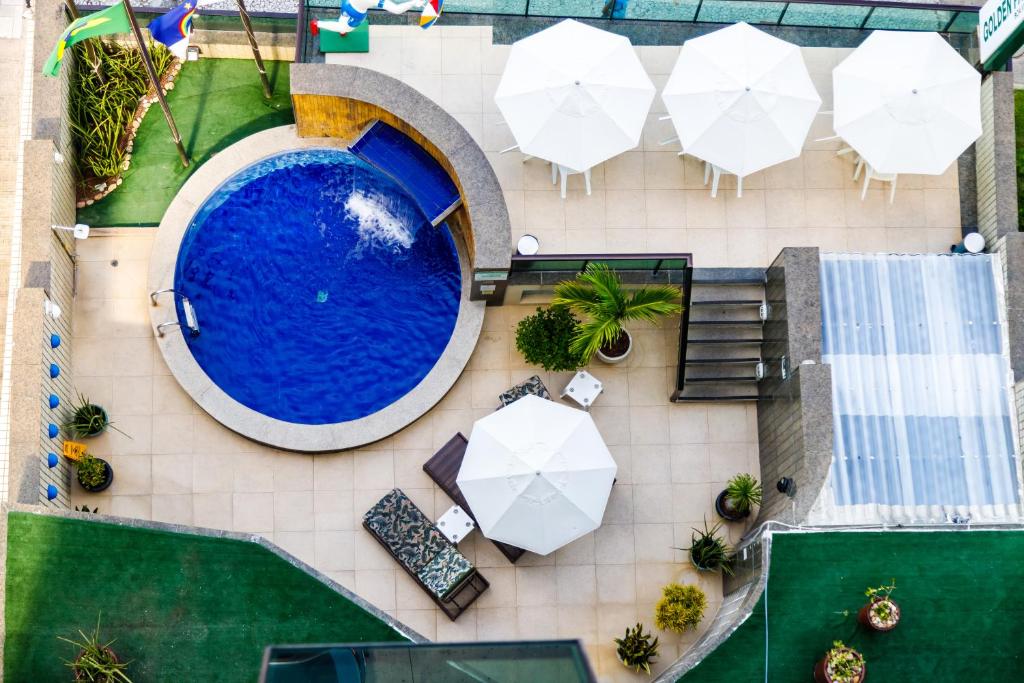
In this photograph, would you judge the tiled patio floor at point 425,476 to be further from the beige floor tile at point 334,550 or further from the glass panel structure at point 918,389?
the glass panel structure at point 918,389

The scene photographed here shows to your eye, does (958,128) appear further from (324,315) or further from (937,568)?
(324,315)

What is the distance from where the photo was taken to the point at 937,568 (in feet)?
58.2

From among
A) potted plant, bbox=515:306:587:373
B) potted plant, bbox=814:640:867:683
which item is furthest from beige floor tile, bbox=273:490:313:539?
potted plant, bbox=814:640:867:683

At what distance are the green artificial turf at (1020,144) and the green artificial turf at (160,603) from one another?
1547 cm

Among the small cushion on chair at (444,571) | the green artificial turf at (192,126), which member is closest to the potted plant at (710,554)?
the small cushion on chair at (444,571)

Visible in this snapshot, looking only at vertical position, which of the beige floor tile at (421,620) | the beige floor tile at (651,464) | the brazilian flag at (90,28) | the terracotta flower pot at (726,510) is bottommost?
the beige floor tile at (421,620)

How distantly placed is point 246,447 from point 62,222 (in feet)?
18.7

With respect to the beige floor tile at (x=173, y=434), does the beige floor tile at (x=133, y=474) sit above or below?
below

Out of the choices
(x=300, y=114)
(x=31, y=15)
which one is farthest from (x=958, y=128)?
(x=31, y=15)

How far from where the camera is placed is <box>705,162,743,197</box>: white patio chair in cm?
2009

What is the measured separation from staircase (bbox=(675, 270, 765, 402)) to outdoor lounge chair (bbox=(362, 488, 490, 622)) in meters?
5.38

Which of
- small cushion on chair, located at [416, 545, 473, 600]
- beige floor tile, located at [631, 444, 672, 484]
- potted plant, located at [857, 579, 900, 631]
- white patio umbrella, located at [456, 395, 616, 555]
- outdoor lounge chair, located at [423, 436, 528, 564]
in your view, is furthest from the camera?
beige floor tile, located at [631, 444, 672, 484]

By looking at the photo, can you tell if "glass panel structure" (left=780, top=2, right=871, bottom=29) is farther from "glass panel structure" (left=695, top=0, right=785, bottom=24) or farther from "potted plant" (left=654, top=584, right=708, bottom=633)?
"potted plant" (left=654, top=584, right=708, bottom=633)

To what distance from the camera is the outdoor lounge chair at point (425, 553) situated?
758 inches
